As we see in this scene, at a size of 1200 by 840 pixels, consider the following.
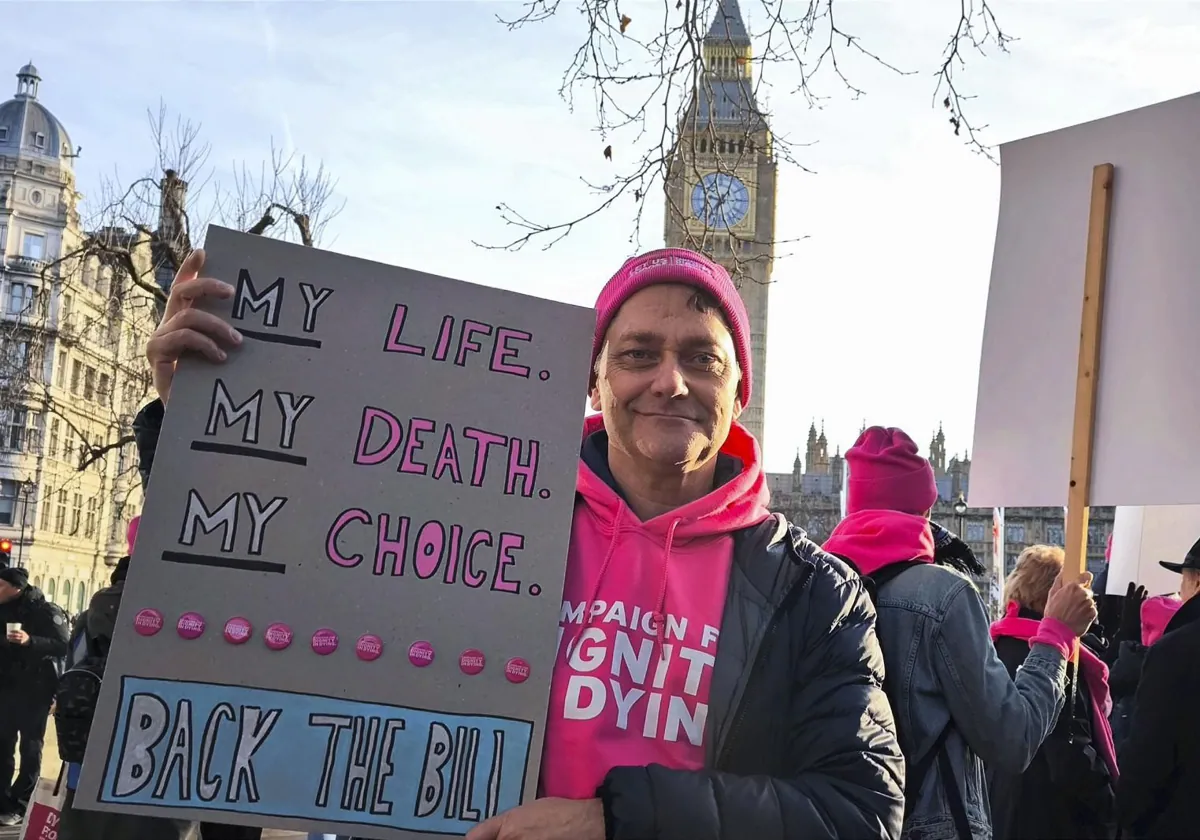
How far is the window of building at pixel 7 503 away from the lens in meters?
42.0

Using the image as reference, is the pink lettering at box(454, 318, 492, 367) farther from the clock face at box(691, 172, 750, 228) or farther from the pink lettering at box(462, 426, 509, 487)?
the clock face at box(691, 172, 750, 228)

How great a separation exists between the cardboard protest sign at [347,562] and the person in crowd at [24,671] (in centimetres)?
673

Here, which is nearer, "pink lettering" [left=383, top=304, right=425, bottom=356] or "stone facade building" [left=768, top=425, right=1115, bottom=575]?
"pink lettering" [left=383, top=304, right=425, bottom=356]

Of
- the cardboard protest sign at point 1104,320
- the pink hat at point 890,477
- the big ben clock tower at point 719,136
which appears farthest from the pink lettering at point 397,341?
the big ben clock tower at point 719,136

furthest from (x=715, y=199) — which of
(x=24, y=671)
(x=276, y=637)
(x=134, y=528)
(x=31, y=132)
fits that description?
(x=31, y=132)

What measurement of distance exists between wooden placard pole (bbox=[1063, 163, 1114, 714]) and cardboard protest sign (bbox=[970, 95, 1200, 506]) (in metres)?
0.02

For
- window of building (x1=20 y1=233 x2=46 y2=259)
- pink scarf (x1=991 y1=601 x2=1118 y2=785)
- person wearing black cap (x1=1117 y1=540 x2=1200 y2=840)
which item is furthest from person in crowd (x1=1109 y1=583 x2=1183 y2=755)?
window of building (x1=20 y1=233 x2=46 y2=259)

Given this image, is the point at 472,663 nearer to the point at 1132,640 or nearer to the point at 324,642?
the point at 324,642

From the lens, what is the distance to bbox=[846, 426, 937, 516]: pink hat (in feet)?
10.2

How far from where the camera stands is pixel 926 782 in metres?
2.74

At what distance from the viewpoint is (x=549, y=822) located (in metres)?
1.54

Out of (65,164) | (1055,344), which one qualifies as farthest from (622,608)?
(65,164)

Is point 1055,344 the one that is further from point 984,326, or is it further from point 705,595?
point 705,595

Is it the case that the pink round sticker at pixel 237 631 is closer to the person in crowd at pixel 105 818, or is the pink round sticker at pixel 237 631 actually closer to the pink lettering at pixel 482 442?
the pink lettering at pixel 482 442
